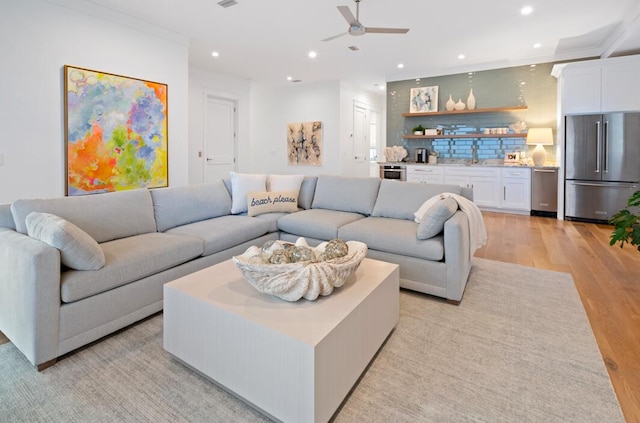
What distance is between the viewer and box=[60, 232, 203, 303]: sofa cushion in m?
1.84

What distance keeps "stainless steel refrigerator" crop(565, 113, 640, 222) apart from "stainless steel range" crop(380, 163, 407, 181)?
2.68m

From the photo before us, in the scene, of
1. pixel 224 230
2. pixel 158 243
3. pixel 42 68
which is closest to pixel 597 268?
pixel 224 230

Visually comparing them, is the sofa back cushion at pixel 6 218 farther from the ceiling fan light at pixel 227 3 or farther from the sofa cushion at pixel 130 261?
the ceiling fan light at pixel 227 3

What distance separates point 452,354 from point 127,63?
461 cm

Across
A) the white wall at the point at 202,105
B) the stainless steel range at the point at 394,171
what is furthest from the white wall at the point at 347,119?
the white wall at the point at 202,105

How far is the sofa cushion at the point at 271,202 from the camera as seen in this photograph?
3.62 metres

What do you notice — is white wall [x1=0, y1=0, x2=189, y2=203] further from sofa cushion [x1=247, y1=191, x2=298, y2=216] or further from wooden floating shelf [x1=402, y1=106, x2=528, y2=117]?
wooden floating shelf [x1=402, y1=106, x2=528, y2=117]

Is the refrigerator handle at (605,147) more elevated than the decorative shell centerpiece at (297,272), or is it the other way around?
the refrigerator handle at (605,147)

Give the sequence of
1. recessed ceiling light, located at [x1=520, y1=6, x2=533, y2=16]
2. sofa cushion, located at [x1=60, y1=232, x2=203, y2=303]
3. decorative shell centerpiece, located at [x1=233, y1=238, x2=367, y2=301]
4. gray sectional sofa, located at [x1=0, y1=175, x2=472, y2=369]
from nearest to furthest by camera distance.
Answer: decorative shell centerpiece, located at [x1=233, y1=238, x2=367, y2=301] → gray sectional sofa, located at [x1=0, y1=175, x2=472, y2=369] → sofa cushion, located at [x1=60, y1=232, x2=203, y2=303] → recessed ceiling light, located at [x1=520, y1=6, x2=533, y2=16]

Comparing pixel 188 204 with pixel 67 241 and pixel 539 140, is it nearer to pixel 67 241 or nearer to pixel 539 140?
pixel 67 241

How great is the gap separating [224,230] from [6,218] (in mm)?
1382

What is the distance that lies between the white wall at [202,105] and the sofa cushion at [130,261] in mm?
4390

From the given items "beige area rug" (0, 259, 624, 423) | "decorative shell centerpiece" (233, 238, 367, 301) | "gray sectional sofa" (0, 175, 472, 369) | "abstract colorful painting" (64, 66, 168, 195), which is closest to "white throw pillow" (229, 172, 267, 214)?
"gray sectional sofa" (0, 175, 472, 369)

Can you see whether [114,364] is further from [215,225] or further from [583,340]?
[583,340]
